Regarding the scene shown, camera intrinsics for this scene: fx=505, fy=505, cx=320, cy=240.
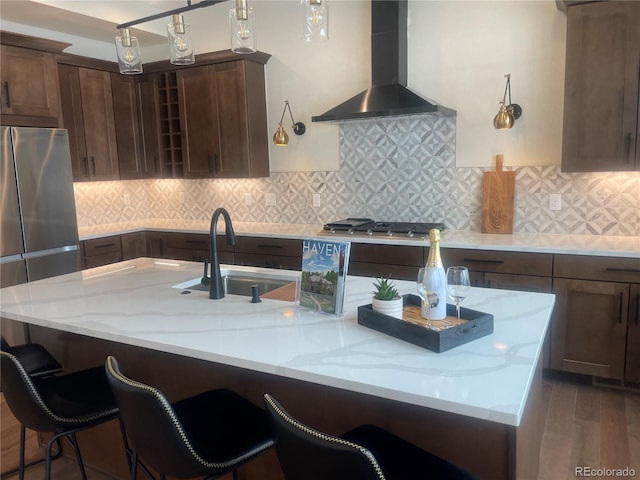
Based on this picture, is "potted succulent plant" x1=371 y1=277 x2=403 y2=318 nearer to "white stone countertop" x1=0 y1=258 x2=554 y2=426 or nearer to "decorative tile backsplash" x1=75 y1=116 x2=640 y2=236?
"white stone countertop" x1=0 y1=258 x2=554 y2=426

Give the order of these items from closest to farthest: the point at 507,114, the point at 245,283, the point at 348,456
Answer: the point at 348,456, the point at 245,283, the point at 507,114

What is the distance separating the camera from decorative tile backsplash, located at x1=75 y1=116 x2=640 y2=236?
11.6 feet

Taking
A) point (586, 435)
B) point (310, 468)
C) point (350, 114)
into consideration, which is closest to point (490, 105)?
point (350, 114)

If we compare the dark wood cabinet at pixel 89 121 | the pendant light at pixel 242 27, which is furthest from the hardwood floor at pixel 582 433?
the dark wood cabinet at pixel 89 121

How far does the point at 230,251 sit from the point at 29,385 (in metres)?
2.77

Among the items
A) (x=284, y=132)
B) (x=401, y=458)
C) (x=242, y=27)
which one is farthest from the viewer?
(x=284, y=132)

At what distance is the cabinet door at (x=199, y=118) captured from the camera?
14.9 ft

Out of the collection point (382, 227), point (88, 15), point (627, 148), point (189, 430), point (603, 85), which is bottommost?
point (189, 430)

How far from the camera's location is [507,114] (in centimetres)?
352

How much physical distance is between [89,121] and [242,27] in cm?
311

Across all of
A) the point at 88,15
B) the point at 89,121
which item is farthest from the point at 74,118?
the point at 88,15

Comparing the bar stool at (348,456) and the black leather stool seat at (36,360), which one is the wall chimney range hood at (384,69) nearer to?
the black leather stool seat at (36,360)

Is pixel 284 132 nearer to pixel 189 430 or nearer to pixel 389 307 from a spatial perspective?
pixel 389 307

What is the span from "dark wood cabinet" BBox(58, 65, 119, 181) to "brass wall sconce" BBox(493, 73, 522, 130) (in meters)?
3.45
